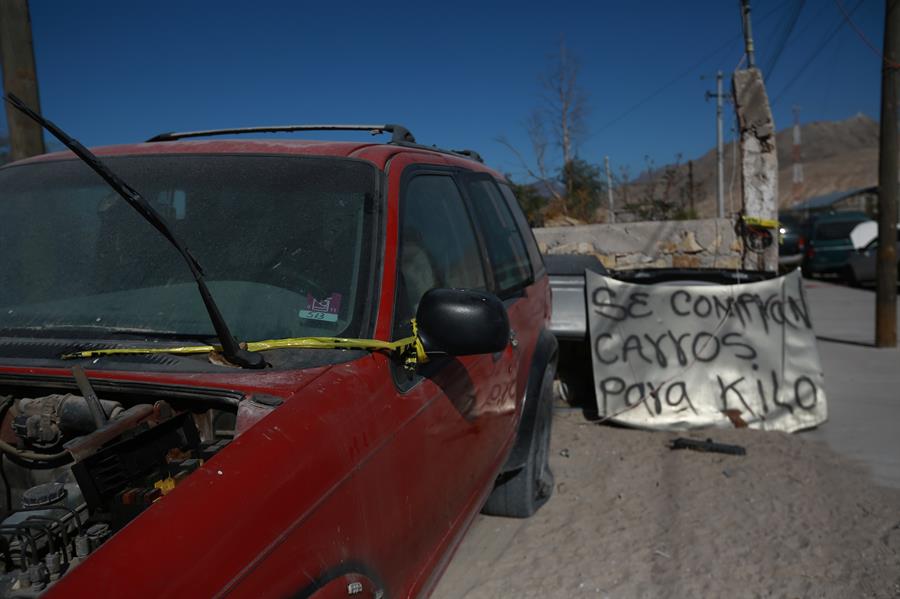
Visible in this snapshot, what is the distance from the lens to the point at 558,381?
6.15 m

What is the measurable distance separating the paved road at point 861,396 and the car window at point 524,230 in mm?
2505

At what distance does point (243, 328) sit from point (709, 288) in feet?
14.1

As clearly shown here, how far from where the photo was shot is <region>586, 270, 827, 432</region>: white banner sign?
17.1 ft

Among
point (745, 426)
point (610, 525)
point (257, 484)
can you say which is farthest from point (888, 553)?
point (257, 484)

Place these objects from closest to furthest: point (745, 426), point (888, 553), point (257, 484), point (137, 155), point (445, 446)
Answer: point (257, 484) → point (445, 446) → point (137, 155) → point (888, 553) → point (745, 426)

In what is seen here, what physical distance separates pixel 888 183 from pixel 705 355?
4244 millimetres

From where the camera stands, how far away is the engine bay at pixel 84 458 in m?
1.59

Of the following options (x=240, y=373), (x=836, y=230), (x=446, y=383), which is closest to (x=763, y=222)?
(x=446, y=383)

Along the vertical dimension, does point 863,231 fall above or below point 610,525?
above

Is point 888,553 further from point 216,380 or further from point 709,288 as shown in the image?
point 216,380

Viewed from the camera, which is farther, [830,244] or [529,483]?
[830,244]

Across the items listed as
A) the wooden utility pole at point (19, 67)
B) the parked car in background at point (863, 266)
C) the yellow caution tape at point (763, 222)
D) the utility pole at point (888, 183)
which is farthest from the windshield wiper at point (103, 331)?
the parked car in background at point (863, 266)

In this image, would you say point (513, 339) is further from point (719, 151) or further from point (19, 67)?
point (719, 151)

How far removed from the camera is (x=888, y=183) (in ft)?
25.8
